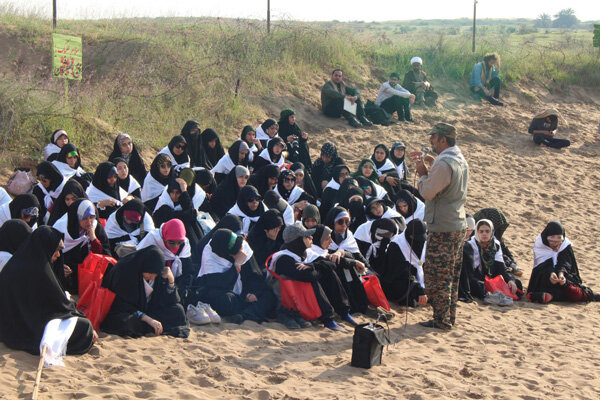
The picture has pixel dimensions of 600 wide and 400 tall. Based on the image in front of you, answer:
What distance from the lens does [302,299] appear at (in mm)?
6406

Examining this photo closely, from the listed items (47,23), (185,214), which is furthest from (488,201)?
(47,23)

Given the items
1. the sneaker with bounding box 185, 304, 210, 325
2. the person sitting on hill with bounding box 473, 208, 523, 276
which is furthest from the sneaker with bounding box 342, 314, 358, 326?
the person sitting on hill with bounding box 473, 208, 523, 276

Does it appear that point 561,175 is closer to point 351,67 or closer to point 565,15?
point 351,67

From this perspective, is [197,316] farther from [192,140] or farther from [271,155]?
[192,140]

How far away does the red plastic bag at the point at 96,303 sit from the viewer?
5.59 meters

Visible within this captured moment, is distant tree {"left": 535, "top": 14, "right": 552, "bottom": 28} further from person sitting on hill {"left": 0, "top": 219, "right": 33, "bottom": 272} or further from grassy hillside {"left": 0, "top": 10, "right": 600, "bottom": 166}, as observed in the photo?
person sitting on hill {"left": 0, "top": 219, "right": 33, "bottom": 272}

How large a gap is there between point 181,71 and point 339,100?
3177 millimetres

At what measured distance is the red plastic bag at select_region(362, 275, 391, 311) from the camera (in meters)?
6.84

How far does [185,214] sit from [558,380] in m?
4.04

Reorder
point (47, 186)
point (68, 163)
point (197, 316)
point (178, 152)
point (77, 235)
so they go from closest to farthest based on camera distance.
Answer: point (197, 316) < point (77, 235) < point (47, 186) < point (68, 163) < point (178, 152)

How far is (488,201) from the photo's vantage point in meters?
12.7

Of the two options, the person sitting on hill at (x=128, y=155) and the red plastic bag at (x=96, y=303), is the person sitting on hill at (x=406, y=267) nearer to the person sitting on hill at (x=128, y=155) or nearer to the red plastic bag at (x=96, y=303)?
the red plastic bag at (x=96, y=303)

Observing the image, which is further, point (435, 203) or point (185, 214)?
point (185, 214)

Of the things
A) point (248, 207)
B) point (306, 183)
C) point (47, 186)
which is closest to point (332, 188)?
point (306, 183)
